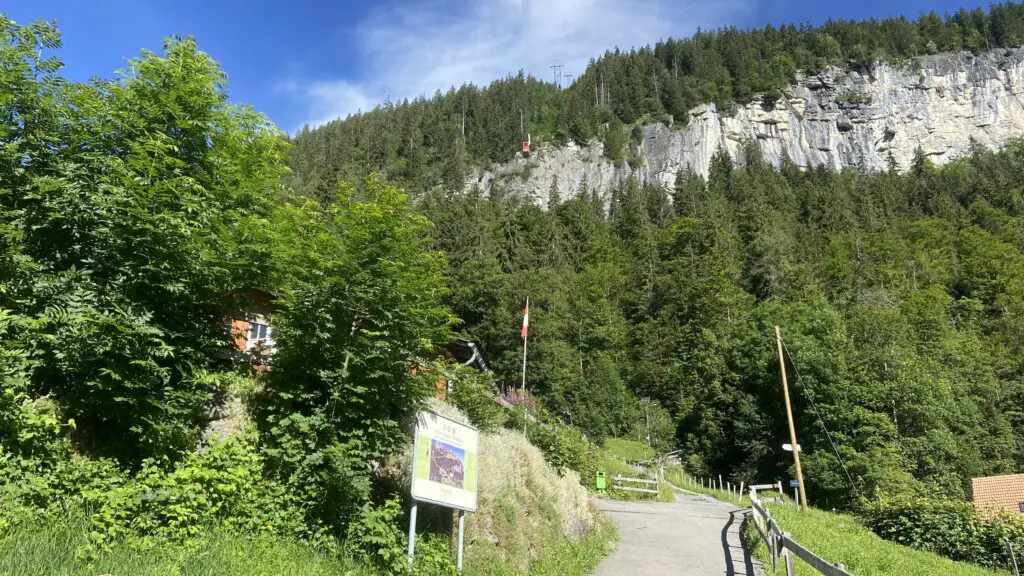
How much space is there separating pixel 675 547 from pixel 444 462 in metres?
7.82

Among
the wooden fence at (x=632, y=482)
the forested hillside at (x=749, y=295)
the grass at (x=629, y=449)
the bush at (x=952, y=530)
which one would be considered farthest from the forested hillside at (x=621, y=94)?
the bush at (x=952, y=530)

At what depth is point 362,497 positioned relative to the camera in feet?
27.3

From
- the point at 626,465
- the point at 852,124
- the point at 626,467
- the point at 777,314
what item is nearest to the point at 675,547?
the point at 626,467

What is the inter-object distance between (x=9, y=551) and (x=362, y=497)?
3.80 metres

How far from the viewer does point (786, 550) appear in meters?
9.02

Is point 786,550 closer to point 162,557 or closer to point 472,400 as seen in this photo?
point 162,557

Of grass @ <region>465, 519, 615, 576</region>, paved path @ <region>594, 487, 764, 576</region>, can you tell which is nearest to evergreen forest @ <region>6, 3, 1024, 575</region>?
grass @ <region>465, 519, 615, 576</region>

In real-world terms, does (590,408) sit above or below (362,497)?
above

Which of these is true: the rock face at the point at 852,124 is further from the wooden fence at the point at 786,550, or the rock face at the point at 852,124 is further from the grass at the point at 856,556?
the wooden fence at the point at 786,550

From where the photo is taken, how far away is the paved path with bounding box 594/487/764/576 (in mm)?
11484

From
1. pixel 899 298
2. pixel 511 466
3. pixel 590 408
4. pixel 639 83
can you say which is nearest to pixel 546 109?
pixel 639 83

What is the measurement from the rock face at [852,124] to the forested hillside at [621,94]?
3722mm

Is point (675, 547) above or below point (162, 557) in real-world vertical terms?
below

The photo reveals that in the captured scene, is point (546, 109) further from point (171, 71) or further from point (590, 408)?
point (171, 71)
